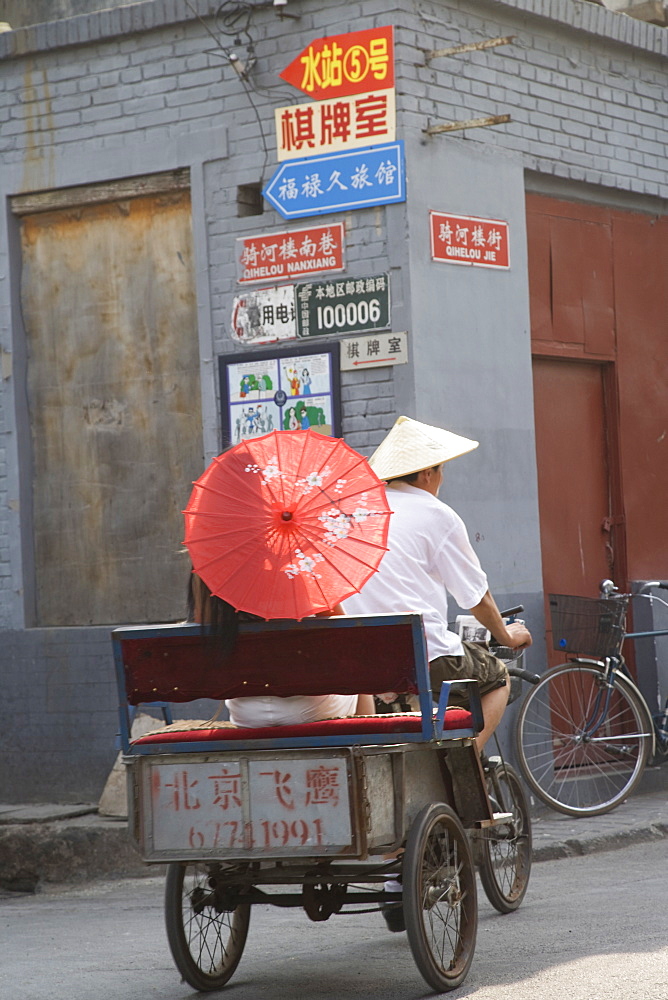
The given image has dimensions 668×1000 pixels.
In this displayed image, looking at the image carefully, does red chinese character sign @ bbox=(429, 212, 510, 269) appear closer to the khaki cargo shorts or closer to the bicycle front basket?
the bicycle front basket

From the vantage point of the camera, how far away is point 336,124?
843 centimetres

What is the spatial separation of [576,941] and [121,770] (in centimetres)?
370

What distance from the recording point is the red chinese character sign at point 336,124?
27.3ft

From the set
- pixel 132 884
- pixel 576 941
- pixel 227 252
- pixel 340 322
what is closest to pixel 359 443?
pixel 340 322

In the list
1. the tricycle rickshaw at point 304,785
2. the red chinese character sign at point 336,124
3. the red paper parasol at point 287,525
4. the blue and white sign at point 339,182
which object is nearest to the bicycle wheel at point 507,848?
the tricycle rickshaw at point 304,785

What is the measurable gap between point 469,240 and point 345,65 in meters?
1.22

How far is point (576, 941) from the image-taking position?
555cm

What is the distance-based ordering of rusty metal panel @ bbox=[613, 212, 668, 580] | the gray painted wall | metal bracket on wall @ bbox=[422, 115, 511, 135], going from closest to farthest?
metal bracket on wall @ bbox=[422, 115, 511, 135] → the gray painted wall → rusty metal panel @ bbox=[613, 212, 668, 580]

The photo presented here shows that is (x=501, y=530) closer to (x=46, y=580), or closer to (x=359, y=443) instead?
(x=359, y=443)

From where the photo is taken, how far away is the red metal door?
9.36 m

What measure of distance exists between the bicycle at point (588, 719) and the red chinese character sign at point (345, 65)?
10.2 ft

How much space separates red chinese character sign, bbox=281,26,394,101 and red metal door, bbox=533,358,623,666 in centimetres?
210

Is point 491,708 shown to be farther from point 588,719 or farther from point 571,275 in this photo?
point 571,275

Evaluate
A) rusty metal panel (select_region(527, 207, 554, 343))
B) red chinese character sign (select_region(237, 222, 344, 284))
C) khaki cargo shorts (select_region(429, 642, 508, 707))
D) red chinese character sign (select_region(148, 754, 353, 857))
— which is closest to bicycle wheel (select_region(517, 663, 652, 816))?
rusty metal panel (select_region(527, 207, 554, 343))
